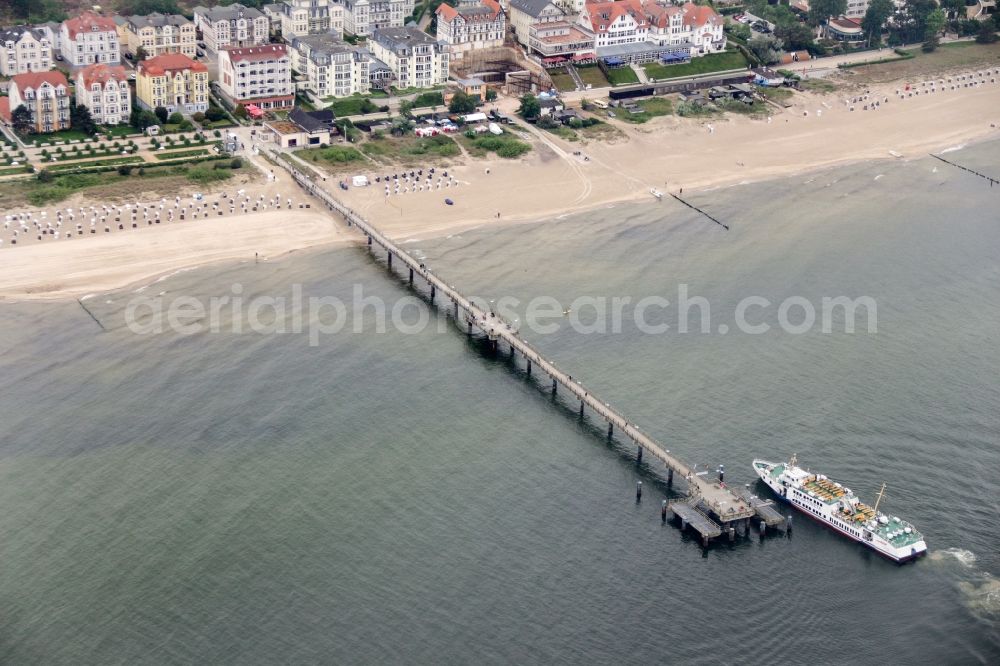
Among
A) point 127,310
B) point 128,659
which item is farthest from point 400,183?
point 128,659

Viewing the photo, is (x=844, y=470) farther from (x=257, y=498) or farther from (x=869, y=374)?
(x=257, y=498)

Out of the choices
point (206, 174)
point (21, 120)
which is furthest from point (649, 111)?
point (21, 120)

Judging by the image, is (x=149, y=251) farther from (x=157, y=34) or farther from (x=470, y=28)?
(x=470, y=28)

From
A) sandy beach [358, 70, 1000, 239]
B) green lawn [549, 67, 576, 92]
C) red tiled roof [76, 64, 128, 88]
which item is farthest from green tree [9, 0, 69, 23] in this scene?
green lawn [549, 67, 576, 92]

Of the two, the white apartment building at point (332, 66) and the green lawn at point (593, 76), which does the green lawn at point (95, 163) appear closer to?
the white apartment building at point (332, 66)

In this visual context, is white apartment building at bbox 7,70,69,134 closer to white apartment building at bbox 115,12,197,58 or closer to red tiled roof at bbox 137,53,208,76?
red tiled roof at bbox 137,53,208,76

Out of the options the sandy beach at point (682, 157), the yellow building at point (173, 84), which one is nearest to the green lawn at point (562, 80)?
the sandy beach at point (682, 157)
